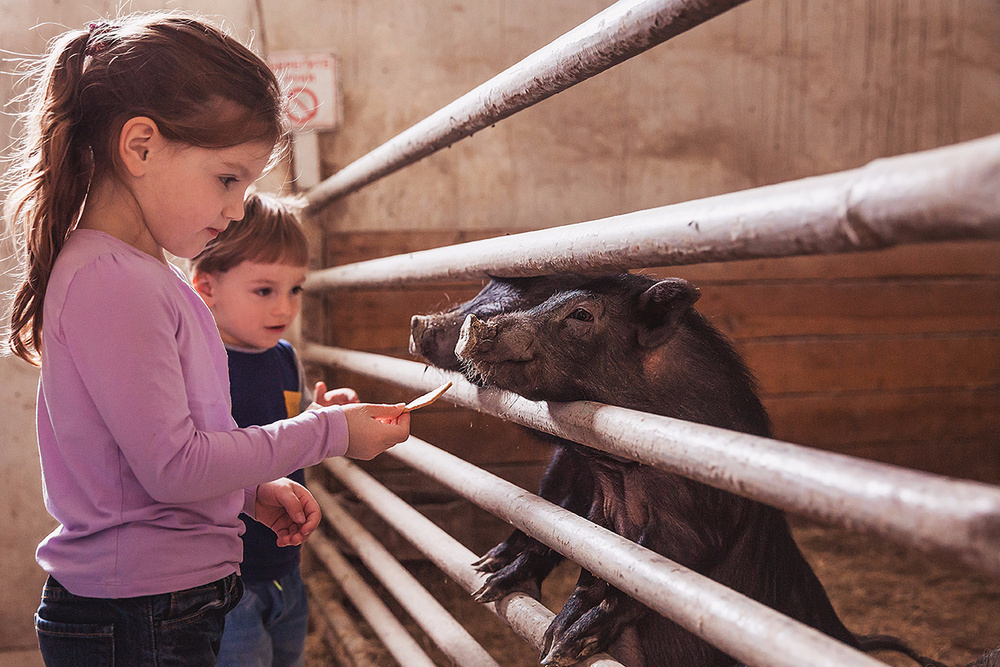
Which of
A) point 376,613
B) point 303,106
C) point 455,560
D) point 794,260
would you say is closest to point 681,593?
point 455,560

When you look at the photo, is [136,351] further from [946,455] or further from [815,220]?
[946,455]

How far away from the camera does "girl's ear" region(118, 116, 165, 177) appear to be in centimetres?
95

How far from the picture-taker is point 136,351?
0.89m

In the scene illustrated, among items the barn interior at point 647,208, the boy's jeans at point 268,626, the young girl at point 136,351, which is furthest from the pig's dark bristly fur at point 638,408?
the barn interior at point 647,208

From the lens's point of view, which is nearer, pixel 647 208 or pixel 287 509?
pixel 287 509

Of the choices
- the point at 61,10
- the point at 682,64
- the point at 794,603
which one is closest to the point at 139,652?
the point at 794,603

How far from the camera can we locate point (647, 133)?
3.03 metres

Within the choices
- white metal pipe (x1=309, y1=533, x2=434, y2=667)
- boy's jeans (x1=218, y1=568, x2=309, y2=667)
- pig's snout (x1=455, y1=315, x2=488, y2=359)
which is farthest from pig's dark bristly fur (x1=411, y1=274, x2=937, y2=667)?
boy's jeans (x1=218, y1=568, x2=309, y2=667)

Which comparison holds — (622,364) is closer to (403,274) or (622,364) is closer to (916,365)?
(403,274)

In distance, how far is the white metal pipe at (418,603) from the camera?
130 cm

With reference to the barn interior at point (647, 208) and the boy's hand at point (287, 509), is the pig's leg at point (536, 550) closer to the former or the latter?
the boy's hand at point (287, 509)

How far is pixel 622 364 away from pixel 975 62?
3022 millimetres

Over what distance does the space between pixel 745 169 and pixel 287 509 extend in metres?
2.49

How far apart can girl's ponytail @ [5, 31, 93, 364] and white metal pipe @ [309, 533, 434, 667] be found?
36.7 inches
